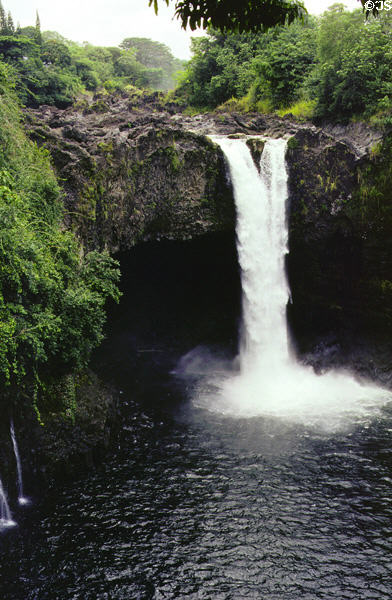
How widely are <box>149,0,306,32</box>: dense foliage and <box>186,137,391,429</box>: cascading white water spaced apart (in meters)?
12.1

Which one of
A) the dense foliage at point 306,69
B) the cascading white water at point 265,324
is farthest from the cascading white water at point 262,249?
the dense foliage at point 306,69

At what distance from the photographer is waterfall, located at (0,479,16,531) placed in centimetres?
891

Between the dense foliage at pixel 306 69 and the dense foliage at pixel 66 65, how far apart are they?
8.79 m

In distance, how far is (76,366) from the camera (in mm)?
11219

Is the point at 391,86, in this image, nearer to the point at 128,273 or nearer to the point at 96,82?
the point at 128,273

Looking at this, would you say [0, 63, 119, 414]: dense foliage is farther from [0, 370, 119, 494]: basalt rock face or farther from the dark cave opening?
the dark cave opening

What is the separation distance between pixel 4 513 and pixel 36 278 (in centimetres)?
482

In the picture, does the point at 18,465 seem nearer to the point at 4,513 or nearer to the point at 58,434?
the point at 4,513

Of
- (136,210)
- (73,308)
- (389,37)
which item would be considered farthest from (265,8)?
(389,37)

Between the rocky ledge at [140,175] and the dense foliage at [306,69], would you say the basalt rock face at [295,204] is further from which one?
the dense foliage at [306,69]

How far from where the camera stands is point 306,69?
24.2m

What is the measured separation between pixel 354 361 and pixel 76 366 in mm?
11289

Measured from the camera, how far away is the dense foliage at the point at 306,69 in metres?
17.6

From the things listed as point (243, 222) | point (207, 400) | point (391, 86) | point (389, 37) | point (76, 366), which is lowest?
point (207, 400)
